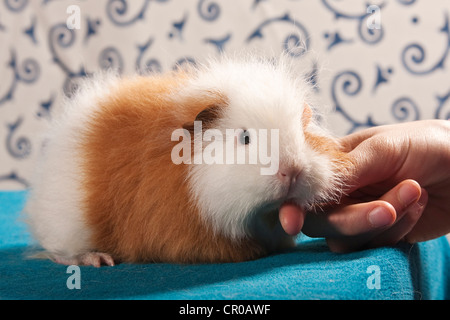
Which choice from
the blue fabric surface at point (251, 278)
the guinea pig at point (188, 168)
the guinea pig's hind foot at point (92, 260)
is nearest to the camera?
the blue fabric surface at point (251, 278)

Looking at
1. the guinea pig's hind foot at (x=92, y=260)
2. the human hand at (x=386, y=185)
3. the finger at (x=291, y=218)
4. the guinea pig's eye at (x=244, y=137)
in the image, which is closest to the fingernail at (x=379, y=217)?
the human hand at (x=386, y=185)

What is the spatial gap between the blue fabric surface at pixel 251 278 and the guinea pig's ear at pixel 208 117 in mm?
227

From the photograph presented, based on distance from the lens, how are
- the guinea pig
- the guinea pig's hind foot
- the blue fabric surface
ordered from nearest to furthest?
the blue fabric surface → the guinea pig → the guinea pig's hind foot

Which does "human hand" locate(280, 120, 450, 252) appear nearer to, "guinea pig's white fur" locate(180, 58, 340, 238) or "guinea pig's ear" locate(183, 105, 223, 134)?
"guinea pig's white fur" locate(180, 58, 340, 238)

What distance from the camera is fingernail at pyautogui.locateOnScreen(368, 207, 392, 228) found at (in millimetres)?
685

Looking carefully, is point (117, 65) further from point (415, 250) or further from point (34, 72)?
point (415, 250)

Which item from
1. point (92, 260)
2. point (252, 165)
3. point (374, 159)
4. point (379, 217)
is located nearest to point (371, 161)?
point (374, 159)

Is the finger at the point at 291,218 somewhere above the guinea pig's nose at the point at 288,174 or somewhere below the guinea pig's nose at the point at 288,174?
below

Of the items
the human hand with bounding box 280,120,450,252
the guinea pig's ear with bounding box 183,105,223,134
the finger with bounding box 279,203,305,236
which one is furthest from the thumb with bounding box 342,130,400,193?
the guinea pig's ear with bounding box 183,105,223,134

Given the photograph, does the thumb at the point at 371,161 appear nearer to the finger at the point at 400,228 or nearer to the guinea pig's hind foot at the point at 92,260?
the finger at the point at 400,228

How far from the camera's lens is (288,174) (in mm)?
654

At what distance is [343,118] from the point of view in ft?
5.59

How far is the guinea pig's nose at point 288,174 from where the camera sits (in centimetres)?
65

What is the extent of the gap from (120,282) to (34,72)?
1438 mm
